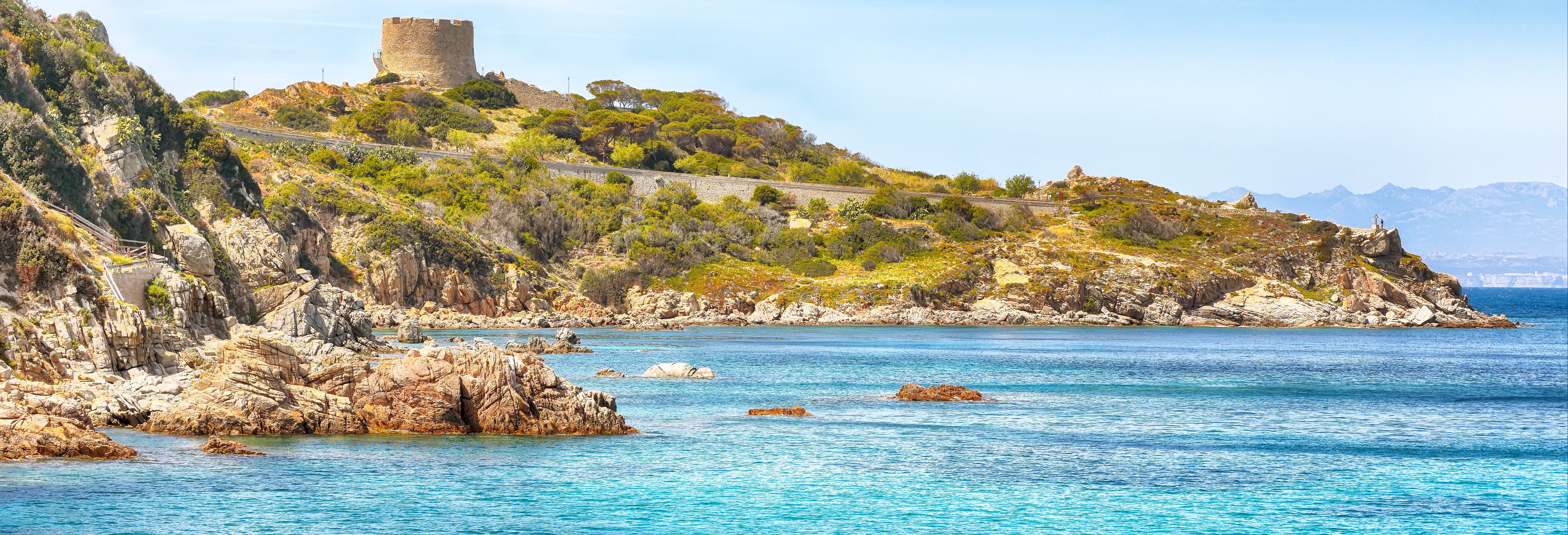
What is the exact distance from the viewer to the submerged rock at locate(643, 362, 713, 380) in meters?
31.0

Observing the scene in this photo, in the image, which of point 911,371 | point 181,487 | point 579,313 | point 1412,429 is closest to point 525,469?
point 181,487

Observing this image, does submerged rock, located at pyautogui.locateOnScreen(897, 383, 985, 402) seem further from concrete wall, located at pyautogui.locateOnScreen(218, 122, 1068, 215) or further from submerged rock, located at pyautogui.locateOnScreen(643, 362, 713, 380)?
concrete wall, located at pyautogui.locateOnScreen(218, 122, 1068, 215)

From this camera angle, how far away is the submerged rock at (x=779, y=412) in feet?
76.9

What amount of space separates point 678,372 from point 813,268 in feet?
140

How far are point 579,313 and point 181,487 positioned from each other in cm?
4793

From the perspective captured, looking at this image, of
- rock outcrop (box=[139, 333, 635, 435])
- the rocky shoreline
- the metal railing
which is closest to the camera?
rock outcrop (box=[139, 333, 635, 435])

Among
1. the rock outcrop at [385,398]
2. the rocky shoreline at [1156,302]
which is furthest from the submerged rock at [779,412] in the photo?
the rocky shoreline at [1156,302]

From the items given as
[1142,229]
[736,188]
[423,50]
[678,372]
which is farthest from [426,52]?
[678,372]

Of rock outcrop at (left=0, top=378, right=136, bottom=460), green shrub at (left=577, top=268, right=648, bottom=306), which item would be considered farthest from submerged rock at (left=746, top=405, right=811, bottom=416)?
green shrub at (left=577, top=268, right=648, bottom=306)

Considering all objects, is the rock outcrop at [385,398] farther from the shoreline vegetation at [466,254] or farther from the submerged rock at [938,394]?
the submerged rock at [938,394]

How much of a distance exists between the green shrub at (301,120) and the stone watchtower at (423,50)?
17348 millimetres

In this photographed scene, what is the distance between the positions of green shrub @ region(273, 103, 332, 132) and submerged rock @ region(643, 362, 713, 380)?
61508 millimetres

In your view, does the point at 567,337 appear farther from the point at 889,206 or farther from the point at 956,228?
the point at 889,206

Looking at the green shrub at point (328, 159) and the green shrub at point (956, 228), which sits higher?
the green shrub at point (328, 159)
